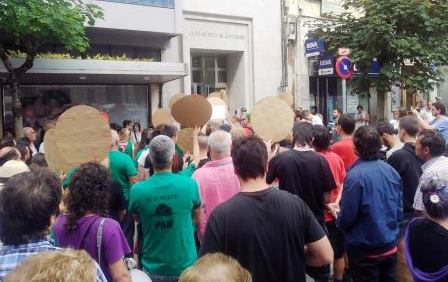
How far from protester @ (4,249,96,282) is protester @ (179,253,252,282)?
340 mm

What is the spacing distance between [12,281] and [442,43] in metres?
14.5

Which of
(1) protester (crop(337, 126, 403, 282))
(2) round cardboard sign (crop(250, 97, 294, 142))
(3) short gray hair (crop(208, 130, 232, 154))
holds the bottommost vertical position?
(1) protester (crop(337, 126, 403, 282))

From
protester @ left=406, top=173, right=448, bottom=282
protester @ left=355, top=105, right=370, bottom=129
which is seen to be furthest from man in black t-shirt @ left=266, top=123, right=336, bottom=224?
protester @ left=355, top=105, right=370, bottom=129

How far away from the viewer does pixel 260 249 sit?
287 centimetres

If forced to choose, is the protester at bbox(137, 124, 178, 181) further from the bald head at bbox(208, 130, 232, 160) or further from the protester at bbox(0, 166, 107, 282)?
the protester at bbox(0, 166, 107, 282)

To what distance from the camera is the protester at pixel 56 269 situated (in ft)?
5.58

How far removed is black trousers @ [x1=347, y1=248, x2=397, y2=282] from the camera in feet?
14.1

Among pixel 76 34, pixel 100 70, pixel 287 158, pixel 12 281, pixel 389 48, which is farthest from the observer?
pixel 389 48

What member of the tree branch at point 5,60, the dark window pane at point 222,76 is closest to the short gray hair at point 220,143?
the tree branch at point 5,60

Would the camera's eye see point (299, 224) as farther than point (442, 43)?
No

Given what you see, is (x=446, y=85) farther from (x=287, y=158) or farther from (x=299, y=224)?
(x=299, y=224)

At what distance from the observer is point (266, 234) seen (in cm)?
287

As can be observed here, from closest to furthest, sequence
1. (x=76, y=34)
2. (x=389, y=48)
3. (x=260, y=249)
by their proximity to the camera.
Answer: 1. (x=260, y=249)
2. (x=76, y=34)
3. (x=389, y=48)

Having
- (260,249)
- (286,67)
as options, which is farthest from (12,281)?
(286,67)
